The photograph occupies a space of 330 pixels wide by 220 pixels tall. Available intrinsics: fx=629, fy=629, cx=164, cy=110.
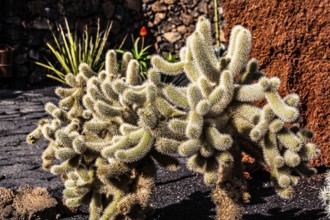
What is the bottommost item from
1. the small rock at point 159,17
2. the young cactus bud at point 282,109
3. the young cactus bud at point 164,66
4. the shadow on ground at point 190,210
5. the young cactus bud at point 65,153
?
the small rock at point 159,17

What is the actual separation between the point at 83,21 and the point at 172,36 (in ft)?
5.21

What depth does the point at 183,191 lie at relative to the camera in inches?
154

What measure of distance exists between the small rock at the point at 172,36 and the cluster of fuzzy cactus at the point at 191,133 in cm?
759

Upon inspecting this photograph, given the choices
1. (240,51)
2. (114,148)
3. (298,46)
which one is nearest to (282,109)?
(240,51)

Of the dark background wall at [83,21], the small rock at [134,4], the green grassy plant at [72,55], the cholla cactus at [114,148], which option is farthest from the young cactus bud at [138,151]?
the small rock at [134,4]

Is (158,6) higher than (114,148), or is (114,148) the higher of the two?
(114,148)

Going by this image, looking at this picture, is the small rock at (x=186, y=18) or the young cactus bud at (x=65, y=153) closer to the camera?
the young cactus bud at (x=65, y=153)

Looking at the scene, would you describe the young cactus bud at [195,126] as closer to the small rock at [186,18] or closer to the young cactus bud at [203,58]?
the young cactus bud at [203,58]

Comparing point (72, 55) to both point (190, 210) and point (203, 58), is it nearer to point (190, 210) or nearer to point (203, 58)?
point (190, 210)

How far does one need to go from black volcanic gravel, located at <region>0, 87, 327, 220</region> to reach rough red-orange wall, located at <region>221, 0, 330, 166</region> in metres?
0.39

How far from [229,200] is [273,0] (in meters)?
1.70

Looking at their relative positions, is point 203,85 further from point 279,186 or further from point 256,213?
point 256,213

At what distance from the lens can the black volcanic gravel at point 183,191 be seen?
3.50m

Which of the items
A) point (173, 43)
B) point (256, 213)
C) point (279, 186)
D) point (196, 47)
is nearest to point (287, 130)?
point (279, 186)
